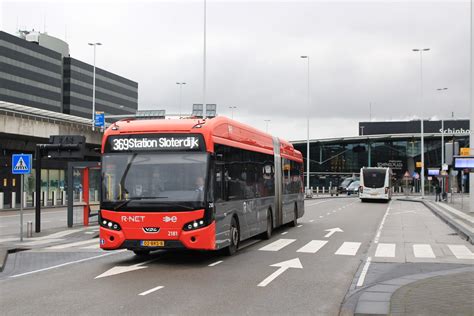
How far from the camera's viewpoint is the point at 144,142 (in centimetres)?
1246

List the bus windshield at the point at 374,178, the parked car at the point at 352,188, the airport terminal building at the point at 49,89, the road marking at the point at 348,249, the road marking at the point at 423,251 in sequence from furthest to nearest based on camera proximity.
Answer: the parked car at the point at 352,188 → the bus windshield at the point at 374,178 → the airport terminal building at the point at 49,89 → the road marking at the point at 348,249 → the road marking at the point at 423,251

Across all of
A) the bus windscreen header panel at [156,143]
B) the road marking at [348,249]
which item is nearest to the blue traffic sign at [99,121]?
the road marking at [348,249]

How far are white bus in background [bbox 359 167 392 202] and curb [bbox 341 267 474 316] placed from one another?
4001 centimetres

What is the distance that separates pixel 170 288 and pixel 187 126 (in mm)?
4033

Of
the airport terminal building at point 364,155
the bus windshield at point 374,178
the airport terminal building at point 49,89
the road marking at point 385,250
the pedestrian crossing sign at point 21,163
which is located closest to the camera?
the road marking at point 385,250

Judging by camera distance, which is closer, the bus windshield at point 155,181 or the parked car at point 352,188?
the bus windshield at point 155,181

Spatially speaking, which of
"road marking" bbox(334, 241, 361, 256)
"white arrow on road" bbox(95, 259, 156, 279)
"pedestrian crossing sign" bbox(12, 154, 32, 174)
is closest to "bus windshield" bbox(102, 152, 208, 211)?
"white arrow on road" bbox(95, 259, 156, 279)

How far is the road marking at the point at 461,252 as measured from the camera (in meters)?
14.6

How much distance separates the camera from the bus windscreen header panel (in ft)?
40.5

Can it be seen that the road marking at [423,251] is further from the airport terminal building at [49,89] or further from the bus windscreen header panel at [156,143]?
the airport terminal building at [49,89]

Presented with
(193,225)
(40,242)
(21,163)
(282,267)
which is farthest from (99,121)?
(282,267)

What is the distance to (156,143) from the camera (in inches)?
489

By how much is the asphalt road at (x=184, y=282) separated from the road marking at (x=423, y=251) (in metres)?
1.34

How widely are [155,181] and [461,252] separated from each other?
844 centimetres
